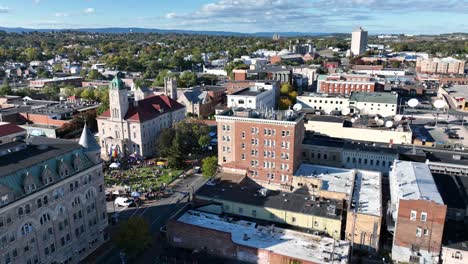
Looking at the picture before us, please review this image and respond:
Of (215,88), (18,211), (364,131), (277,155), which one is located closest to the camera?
(18,211)

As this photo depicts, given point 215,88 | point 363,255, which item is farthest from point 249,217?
point 215,88

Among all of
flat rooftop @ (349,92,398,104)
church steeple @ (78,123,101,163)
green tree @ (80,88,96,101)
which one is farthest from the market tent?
flat rooftop @ (349,92,398,104)

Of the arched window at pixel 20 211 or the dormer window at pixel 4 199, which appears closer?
the dormer window at pixel 4 199

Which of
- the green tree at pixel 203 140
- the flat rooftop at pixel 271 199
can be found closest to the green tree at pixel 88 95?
the green tree at pixel 203 140

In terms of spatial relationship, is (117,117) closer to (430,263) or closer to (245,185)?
(245,185)

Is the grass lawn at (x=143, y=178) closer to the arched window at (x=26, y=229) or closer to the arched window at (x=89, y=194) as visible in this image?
the arched window at (x=89, y=194)
